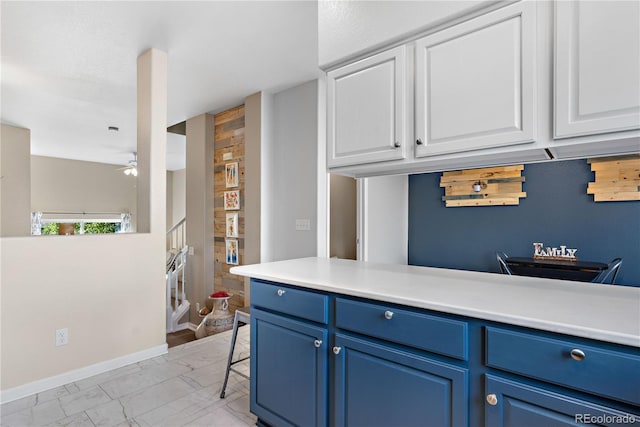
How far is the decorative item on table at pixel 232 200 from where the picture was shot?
423cm

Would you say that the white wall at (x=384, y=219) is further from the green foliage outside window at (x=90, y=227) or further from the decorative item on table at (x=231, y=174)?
the green foliage outside window at (x=90, y=227)

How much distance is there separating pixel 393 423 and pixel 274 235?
2.77 m

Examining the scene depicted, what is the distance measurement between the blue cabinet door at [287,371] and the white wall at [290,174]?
1708 mm

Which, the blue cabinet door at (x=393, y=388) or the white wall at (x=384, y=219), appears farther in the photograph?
the white wall at (x=384, y=219)

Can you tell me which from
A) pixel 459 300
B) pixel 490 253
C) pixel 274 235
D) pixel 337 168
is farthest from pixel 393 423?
pixel 490 253

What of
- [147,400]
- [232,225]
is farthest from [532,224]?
[147,400]

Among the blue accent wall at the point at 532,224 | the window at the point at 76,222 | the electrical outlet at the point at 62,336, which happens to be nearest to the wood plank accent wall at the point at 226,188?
the electrical outlet at the point at 62,336

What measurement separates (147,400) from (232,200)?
2.56 meters

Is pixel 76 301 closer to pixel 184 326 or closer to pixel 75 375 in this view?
pixel 75 375

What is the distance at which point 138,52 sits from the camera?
288 cm

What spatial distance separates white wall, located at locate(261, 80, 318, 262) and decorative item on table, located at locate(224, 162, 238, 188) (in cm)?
65

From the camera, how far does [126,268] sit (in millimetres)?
2682

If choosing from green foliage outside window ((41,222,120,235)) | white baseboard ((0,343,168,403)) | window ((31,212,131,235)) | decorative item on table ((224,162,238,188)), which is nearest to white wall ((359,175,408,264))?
decorative item on table ((224,162,238,188))

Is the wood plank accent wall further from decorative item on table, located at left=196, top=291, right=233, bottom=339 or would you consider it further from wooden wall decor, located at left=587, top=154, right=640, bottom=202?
wooden wall decor, located at left=587, top=154, right=640, bottom=202
